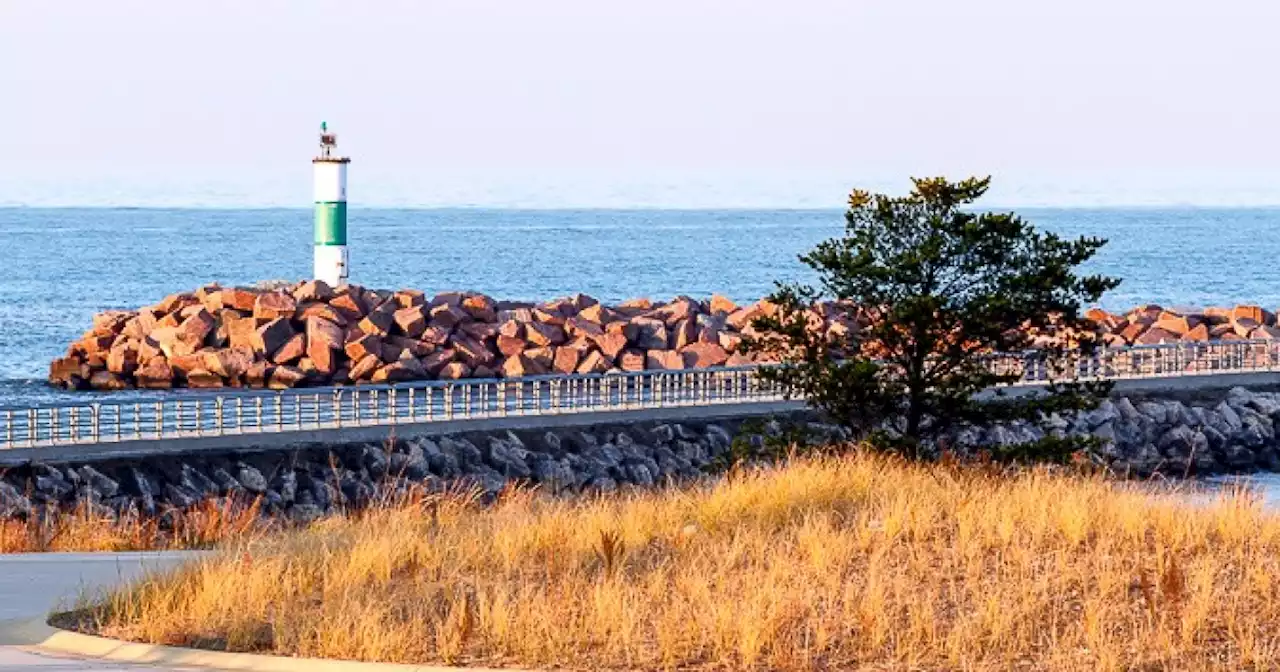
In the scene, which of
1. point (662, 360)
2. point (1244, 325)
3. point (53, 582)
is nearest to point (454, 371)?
point (662, 360)

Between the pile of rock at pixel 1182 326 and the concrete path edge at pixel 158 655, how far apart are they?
4944cm

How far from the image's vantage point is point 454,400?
46.2m

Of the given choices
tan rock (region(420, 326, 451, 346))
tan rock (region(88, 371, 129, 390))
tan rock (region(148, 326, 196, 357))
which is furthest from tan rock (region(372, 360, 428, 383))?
tan rock (region(88, 371, 129, 390))

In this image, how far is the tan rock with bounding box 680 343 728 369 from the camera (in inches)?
2125

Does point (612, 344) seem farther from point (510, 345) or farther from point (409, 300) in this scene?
point (409, 300)

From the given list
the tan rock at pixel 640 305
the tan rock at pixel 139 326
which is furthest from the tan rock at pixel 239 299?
the tan rock at pixel 640 305

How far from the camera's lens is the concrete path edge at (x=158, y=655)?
1216 cm

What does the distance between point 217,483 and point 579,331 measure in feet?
85.2

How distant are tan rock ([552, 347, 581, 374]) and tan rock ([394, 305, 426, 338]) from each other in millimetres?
3569

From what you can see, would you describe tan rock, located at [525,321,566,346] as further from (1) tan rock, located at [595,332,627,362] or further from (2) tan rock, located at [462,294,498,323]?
(2) tan rock, located at [462,294,498,323]

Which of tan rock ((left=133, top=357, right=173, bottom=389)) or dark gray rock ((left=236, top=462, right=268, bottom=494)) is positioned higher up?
dark gray rock ((left=236, top=462, right=268, bottom=494))

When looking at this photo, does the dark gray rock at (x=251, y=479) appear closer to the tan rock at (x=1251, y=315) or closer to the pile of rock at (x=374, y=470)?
the pile of rock at (x=374, y=470)

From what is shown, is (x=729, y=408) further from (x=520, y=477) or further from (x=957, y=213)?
(x=957, y=213)

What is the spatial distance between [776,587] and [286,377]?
41809mm
